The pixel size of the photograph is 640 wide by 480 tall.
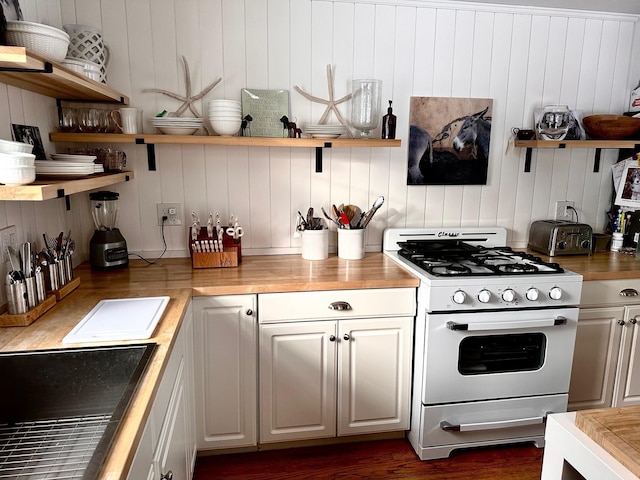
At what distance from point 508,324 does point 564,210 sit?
115cm

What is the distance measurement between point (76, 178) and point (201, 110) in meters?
0.86

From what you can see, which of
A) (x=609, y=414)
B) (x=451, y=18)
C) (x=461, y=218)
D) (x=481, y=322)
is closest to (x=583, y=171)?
(x=461, y=218)

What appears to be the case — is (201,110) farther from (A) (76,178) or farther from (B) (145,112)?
(A) (76,178)

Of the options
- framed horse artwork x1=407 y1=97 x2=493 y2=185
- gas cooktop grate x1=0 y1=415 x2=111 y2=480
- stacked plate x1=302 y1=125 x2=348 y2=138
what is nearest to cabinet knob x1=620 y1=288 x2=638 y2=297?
framed horse artwork x1=407 y1=97 x2=493 y2=185

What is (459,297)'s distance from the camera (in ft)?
6.64

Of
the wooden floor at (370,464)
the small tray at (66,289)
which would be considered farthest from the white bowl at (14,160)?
the wooden floor at (370,464)

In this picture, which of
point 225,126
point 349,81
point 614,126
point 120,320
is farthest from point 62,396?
point 614,126

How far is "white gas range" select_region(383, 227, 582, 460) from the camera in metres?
2.07

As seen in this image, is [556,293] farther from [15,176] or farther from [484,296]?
[15,176]

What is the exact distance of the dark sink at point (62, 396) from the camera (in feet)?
3.60

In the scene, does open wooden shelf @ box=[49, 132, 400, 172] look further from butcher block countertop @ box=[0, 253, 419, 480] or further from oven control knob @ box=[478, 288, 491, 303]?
oven control knob @ box=[478, 288, 491, 303]

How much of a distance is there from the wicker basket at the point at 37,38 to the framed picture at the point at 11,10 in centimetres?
12

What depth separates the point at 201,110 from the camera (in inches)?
94.0

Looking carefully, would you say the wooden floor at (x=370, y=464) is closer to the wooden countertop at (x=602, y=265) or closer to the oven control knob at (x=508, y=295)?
the oven control knob at (x=508, y=295)
